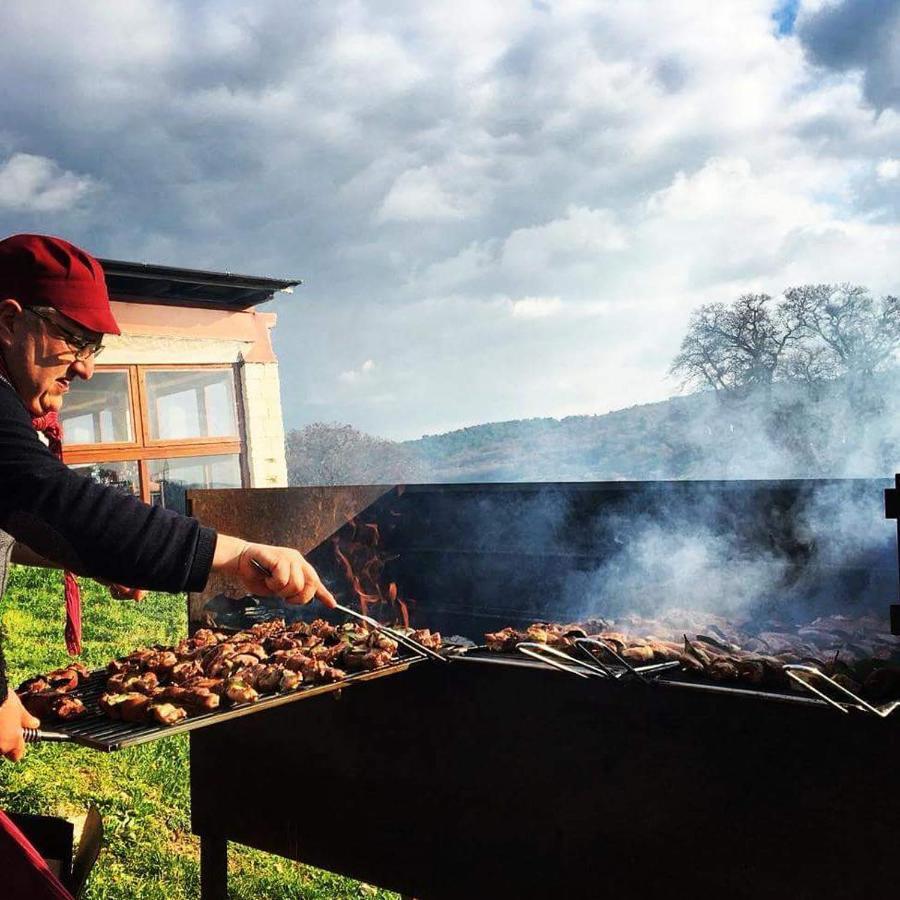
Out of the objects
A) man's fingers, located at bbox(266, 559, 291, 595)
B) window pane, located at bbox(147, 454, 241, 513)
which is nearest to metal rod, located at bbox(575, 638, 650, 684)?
man's fingers, located at bbox(266, 559, 291, 595)

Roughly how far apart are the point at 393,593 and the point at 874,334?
641 cm

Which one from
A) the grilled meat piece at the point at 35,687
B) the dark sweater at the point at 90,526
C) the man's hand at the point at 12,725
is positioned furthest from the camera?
the grilled meat piece at the point at 35,687

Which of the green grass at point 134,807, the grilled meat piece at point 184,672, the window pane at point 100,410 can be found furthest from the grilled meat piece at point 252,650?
the window pane at point 100,410

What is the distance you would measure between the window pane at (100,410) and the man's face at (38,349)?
30.4ft

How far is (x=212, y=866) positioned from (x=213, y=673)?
52.4 inches

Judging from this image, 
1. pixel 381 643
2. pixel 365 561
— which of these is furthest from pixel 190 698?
pixel 365 561

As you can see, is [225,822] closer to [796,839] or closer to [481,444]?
[796,839]

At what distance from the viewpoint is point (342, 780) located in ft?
10.2

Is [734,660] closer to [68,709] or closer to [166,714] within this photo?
[166,714]

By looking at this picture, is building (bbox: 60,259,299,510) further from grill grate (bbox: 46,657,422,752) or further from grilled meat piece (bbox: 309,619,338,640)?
grill grate (bbox: 46,657,422,752)

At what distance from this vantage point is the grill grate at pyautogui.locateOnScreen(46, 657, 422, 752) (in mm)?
2008

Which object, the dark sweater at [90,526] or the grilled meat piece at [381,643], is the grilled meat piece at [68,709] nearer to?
the dark sweater at [90,526]

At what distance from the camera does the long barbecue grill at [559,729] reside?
2176 millimetres

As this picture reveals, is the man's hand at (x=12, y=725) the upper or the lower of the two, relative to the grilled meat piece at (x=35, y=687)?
upper
